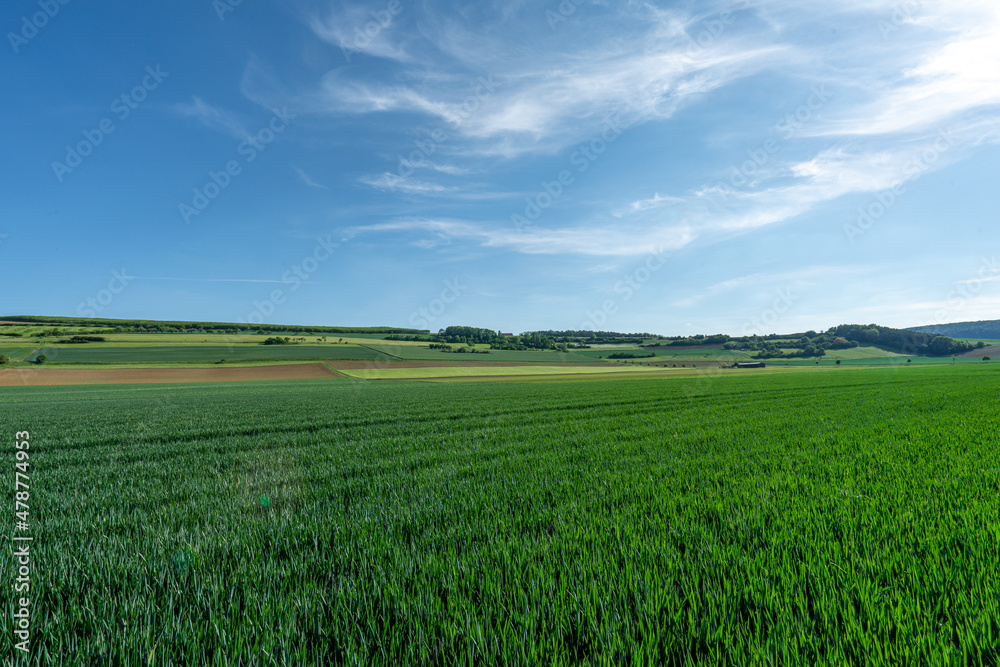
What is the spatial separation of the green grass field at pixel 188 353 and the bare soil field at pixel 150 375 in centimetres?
1046

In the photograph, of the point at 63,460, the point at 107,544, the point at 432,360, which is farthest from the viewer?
the point at 432,360

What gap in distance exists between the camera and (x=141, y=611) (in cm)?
315

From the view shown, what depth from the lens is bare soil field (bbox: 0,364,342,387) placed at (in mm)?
58906

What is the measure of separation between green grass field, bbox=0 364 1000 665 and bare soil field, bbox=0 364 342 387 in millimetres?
65745

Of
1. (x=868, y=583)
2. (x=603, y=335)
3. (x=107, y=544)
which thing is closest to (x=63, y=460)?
(x=107, y=544)

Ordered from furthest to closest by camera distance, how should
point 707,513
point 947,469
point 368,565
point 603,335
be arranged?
point 603,335 → point 947,469 → point 707,513 → point 368,565

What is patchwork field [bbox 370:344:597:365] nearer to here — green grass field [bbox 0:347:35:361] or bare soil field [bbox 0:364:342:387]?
bare soil field [bbox 0:364:342:387]

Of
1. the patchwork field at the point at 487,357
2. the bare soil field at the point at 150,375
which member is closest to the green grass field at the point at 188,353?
the patchwork field at the point at 487,357

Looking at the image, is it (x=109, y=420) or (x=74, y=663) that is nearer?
(x=74, y=663)

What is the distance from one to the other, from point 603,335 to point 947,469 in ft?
593

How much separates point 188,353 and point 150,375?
75.0ft

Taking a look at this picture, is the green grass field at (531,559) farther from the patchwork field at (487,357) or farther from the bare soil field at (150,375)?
the patchwork field at (487,357)

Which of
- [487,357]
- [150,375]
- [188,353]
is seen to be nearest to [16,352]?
[188,353]

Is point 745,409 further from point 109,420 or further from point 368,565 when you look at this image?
point 109,420
